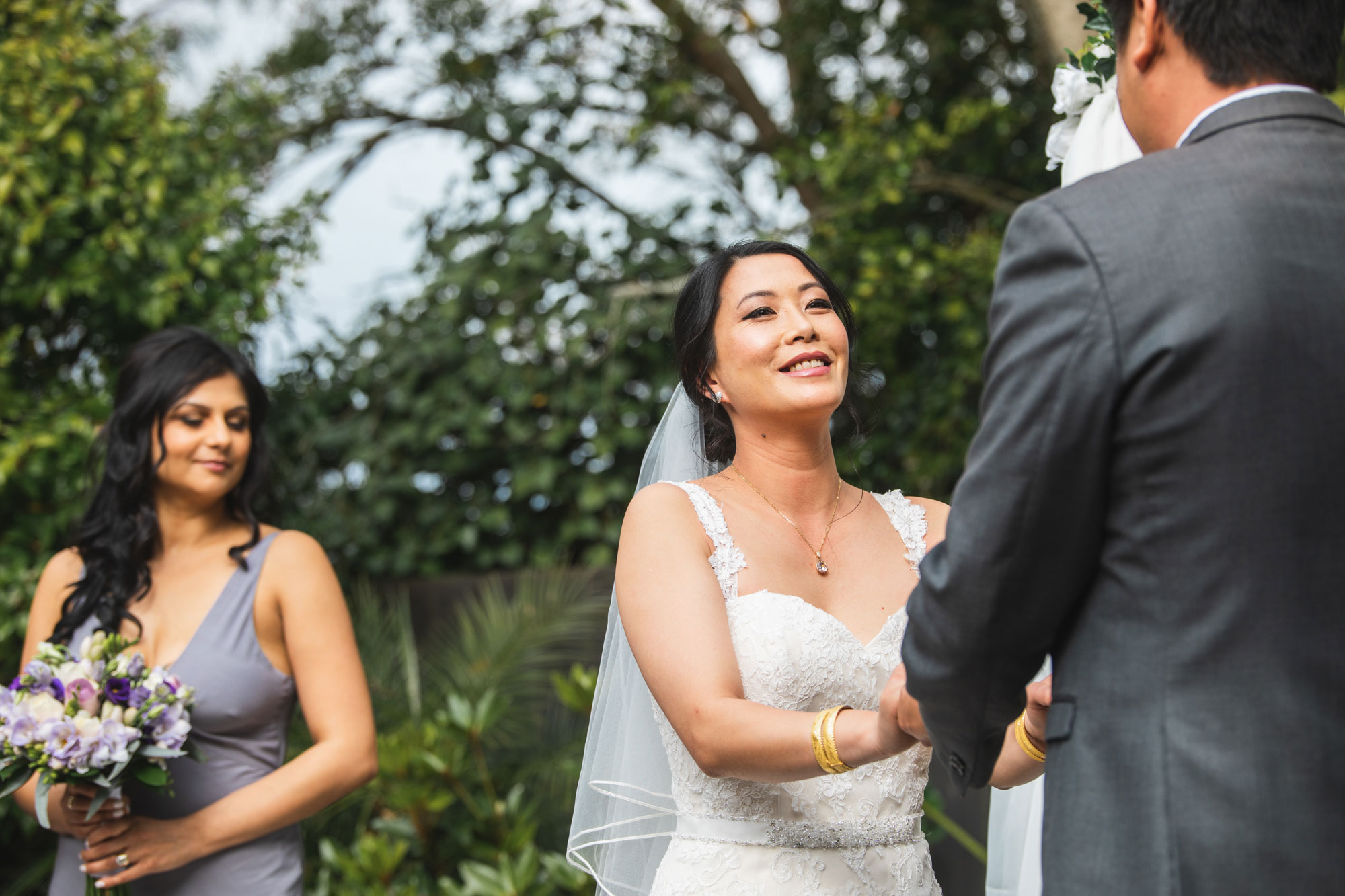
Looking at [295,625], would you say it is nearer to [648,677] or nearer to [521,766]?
[648,677]

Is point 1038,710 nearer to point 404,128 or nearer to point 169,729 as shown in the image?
point 169,729

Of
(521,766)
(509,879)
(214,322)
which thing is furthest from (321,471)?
(509,879)

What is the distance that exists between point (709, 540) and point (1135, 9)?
1.18 meters

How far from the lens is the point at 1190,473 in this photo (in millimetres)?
1225

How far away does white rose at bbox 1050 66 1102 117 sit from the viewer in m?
2.57

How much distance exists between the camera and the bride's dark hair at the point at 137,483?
2.87m

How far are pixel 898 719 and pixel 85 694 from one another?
5.95 feet

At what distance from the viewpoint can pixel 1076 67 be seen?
2.62 m

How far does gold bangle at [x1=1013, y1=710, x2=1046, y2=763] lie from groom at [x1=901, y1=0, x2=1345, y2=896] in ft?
1.95

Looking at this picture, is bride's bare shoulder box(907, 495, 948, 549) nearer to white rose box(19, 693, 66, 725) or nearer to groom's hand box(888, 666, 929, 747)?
groom's hand box(888, 666, 929, 747)

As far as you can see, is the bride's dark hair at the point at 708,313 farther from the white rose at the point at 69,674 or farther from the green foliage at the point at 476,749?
the green foliage at the point at 476,749

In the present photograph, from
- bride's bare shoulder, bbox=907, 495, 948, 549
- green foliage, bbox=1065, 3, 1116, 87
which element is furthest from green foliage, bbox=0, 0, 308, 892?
green foliage, bbox=1065, 3, 1116, 87

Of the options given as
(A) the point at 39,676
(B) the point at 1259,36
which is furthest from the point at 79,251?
(B) the point at 1259,36

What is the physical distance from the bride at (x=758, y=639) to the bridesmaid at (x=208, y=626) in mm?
792
